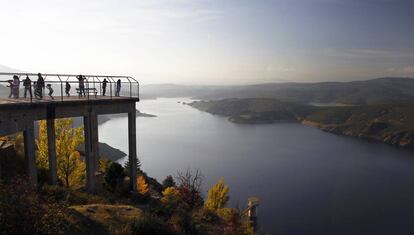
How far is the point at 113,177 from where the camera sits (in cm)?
2877

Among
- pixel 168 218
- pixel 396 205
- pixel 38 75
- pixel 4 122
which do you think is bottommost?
pixel 396 205

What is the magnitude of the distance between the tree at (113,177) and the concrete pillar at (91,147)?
1.99 m

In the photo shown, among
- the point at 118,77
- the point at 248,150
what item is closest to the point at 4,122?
the point at 118,77

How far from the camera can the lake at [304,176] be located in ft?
263

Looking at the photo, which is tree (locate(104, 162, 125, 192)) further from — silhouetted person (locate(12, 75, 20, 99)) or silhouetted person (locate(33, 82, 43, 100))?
silhouetted person (locate(12, 75, 20, 99))

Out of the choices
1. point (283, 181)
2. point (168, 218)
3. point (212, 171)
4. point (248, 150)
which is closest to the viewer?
point (168, 218)

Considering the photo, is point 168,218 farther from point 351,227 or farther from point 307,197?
point 307,197

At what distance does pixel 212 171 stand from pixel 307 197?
120ft

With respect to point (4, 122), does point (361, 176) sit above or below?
below

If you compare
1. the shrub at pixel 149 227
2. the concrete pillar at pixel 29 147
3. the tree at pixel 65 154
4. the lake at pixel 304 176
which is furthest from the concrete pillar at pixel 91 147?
the lake at pixel 304 176

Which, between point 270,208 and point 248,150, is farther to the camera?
point 248,150

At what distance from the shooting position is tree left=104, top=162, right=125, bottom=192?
28609 mm

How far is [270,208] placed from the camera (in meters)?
85.1

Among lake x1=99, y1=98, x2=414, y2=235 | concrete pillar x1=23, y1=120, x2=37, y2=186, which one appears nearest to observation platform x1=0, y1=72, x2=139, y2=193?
concrete pillar x1=23, y1=120, x2=37, y2=186
